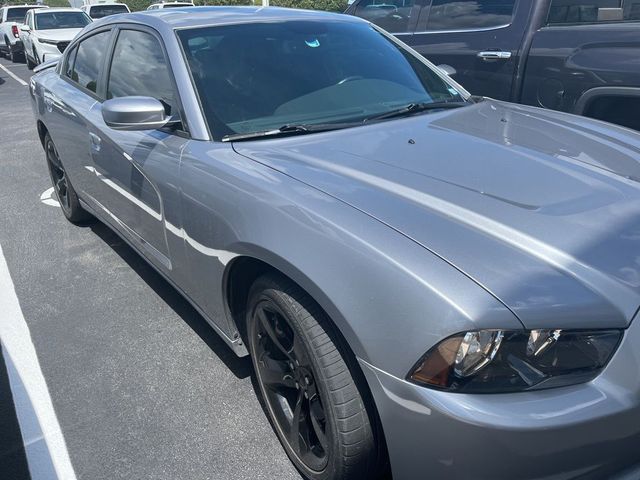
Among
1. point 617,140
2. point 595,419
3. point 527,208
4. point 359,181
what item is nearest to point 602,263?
point 527,208

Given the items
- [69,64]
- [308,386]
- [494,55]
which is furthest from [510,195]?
[69,64]

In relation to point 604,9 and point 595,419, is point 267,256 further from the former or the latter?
point 604,9

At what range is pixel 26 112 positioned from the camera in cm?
983

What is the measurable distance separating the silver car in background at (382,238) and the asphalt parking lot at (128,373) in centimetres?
30

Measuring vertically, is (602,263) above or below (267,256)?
above

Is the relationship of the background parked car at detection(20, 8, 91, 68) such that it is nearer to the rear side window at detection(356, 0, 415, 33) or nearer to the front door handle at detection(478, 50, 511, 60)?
the rear side window at detection(356, 0, 415, 33)

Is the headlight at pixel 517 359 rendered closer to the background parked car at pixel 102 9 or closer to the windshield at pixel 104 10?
the background parked car at pixel 102 9

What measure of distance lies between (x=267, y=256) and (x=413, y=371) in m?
0.67

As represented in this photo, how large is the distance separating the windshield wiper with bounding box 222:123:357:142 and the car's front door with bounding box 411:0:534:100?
2.31m

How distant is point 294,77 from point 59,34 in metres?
13.0

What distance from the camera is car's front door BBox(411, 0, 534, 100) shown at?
4.40m

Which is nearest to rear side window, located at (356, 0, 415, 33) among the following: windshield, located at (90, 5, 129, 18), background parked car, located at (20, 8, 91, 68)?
background parked car, located at (20, 8, 91, 68)

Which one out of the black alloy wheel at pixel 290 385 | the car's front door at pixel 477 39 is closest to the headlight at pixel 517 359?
the black alloy wheel at pixel 290 385

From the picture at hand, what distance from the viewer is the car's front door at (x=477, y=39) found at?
173 inches
